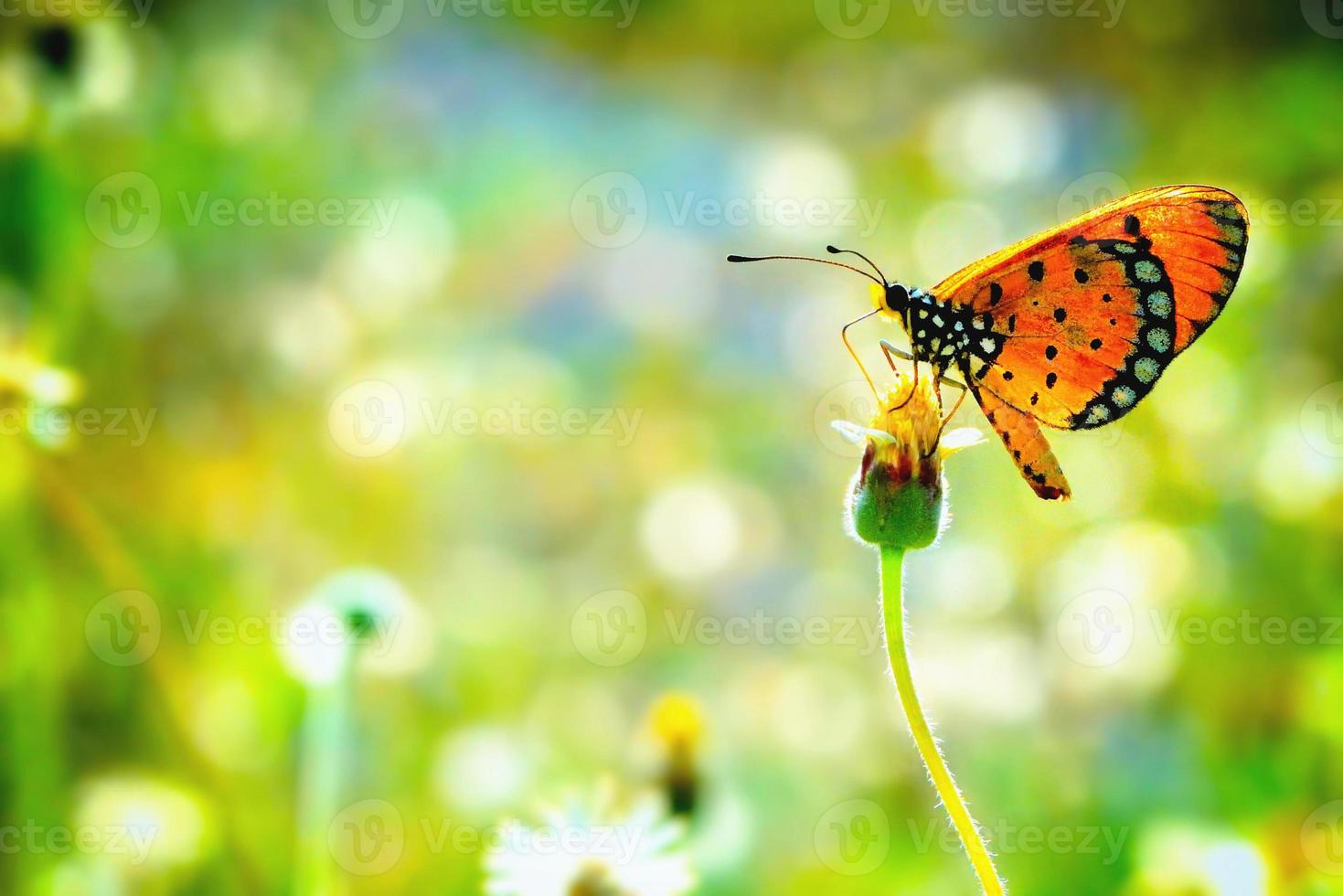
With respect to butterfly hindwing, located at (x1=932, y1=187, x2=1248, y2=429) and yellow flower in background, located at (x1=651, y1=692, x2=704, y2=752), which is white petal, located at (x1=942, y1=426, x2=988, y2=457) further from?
yellow flower in background, located at (x1=651, y1=692, x2=704, y2=752)

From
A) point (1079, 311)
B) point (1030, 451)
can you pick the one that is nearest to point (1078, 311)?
point (1079, 311)

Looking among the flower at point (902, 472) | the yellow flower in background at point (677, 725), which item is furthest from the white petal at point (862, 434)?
the yellow flower in background at point (677, 725)

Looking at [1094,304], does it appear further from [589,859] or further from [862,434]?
[589,859]

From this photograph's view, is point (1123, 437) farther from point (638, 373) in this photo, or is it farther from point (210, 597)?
point (210, 597)

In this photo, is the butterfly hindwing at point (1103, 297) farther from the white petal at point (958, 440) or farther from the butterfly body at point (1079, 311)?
A: the white petal at point (958, 440)

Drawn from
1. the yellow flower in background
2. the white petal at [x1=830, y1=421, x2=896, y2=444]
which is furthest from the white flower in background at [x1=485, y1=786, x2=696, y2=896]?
the white petal at [x1=830, y1=421, x2=896, y2=444]
